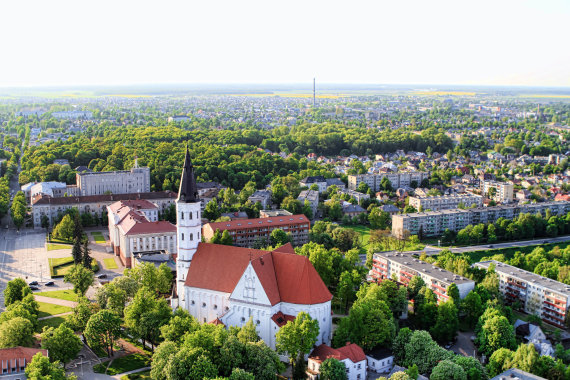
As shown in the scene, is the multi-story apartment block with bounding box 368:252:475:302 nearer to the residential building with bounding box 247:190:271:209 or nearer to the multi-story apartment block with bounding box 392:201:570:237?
the multi-story apartment block with bounding box 392:201:570:237

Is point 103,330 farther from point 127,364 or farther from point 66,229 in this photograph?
point 66,229

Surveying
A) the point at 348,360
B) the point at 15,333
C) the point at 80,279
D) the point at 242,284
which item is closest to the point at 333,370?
the point at 348,360

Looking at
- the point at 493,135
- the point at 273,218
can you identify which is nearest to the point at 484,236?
the point at 273,218

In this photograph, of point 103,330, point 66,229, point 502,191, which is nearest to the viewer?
point 103,330

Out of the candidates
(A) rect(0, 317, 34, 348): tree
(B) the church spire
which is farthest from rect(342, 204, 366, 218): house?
(A) rect(0, 317, 34, 348): tree

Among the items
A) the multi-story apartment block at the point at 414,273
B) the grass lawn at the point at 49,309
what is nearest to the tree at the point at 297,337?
the multi-story apartment block at the point at 414,273

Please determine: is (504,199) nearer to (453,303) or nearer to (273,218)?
(273,218)
